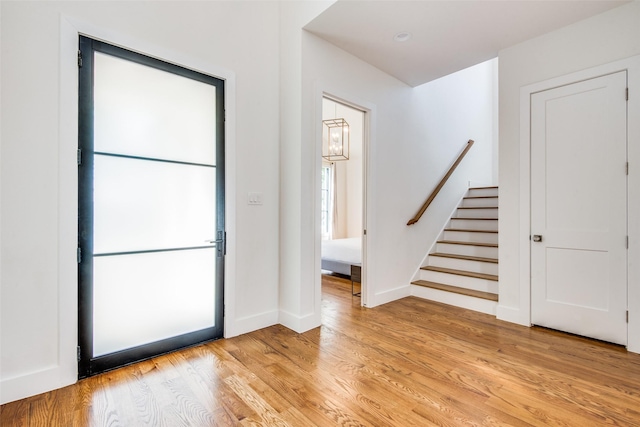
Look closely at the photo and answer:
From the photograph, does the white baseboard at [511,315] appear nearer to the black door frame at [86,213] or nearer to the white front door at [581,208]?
the white front door at [581,208]

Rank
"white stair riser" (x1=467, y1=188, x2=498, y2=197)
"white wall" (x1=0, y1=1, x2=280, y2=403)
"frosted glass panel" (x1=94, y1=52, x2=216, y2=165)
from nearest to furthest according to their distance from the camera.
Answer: "white wall" (x1=0, y1=1, x2=280, y2=403) < "frosted glass panel" (x1=94, y1=52, x2=216, y2=165) < "white stair riser" (x1=467, y1=188, x2=498, y2=197)

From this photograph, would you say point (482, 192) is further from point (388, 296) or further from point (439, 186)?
point (388, 296)

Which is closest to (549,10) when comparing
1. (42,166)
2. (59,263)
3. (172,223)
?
(172,223)

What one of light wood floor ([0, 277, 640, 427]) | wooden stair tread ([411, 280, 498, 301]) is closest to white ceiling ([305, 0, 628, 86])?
wooden stair tread ([411, 280, 498, 301])

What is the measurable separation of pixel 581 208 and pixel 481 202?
2099 mm

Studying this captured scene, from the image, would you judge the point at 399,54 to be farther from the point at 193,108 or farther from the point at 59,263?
the point at 59,263

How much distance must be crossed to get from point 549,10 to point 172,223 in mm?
3669

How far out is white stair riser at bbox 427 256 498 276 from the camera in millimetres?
3740

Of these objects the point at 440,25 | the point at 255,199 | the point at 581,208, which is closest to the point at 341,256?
the point at 255,199

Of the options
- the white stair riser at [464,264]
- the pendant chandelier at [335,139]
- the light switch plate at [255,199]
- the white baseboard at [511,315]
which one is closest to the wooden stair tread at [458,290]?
the white baseboard at [511,315]

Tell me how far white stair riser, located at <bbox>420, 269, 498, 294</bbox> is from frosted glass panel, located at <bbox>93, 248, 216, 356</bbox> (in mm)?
2871

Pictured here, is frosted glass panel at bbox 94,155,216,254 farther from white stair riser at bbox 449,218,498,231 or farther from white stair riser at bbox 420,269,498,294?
white stair riser at bbox 449,218,498,231

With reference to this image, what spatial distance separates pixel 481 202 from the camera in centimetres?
485

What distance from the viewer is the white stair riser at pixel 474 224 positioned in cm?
430
